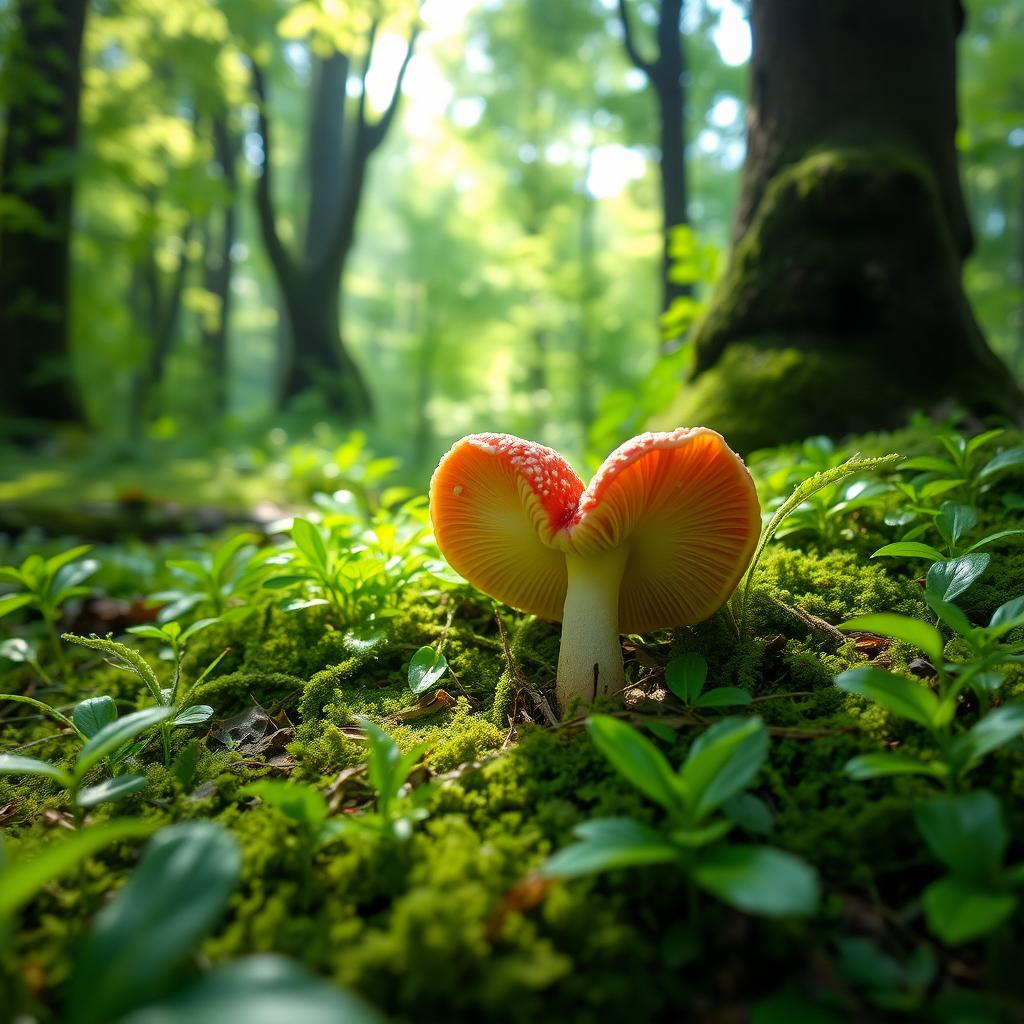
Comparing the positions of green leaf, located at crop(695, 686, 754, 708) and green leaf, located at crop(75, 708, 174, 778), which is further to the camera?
green leaf, located at crop(695, 686, 754, 708)

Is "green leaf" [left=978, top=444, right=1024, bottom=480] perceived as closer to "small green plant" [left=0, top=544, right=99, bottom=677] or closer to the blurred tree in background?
the blurred tree in background

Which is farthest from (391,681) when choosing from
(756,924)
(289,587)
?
(756,924)

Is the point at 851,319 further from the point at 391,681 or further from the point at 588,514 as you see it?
the point at 391,681

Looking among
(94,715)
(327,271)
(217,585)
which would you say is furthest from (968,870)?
(327,271)

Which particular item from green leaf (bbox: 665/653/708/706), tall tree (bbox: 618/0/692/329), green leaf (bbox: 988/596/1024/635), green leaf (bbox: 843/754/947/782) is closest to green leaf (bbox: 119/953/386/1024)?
green leaf (bbox: 843/754/947/782)

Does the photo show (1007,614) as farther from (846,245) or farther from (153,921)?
(846,245)

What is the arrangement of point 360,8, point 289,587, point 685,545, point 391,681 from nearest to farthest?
point 685,545
point 391,681
point 289,587
point 360,8
